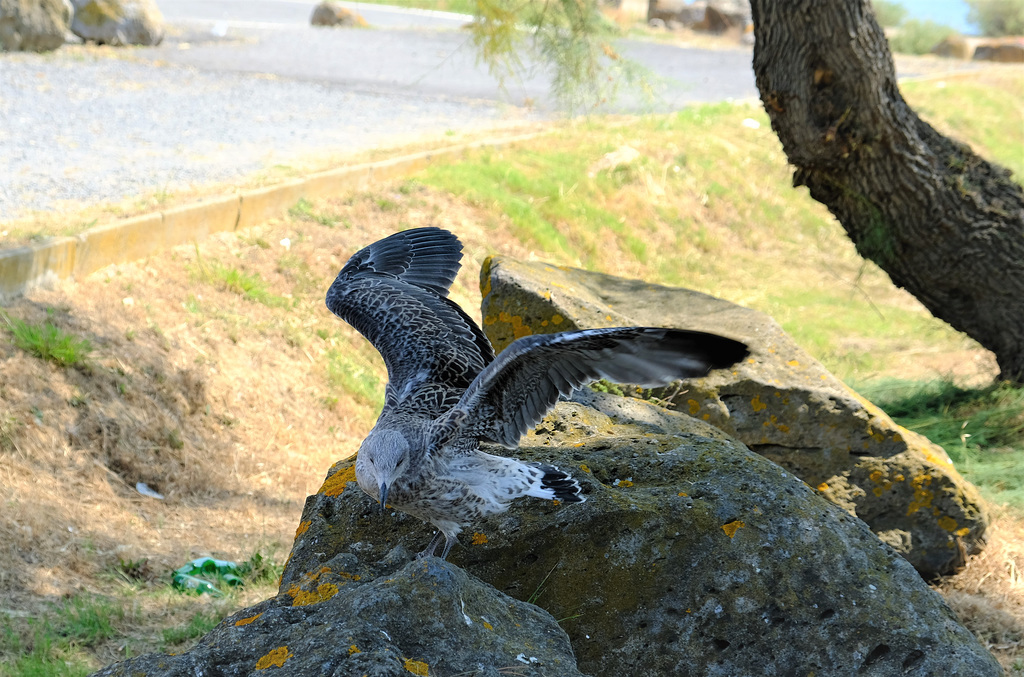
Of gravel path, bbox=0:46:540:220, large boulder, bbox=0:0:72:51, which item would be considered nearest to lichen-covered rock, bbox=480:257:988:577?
gravel path, bbox=0:46:540:220

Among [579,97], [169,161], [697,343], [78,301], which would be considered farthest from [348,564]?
[169,161]

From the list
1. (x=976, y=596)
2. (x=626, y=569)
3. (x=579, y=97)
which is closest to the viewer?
(x=626, y=569)

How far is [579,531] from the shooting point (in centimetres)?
317

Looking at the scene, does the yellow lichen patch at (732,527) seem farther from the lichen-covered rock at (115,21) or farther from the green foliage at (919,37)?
the green foliage at (919,37)

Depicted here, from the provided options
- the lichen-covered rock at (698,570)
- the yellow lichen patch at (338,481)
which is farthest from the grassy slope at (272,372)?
the lichen-covered rock at (698,570)

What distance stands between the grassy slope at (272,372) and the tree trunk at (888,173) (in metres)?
0.57

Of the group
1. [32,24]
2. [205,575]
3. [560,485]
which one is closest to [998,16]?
[32,24]

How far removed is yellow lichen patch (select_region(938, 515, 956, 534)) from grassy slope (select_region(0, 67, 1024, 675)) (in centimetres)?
25

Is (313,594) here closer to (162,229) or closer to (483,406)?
(483,406)

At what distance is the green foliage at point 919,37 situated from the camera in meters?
27.1

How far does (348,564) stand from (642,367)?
1.14 meters

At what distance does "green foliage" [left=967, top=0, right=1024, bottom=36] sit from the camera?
32.2m

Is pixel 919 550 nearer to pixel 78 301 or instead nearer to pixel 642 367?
pixel 642 367

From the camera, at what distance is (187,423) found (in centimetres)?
574
